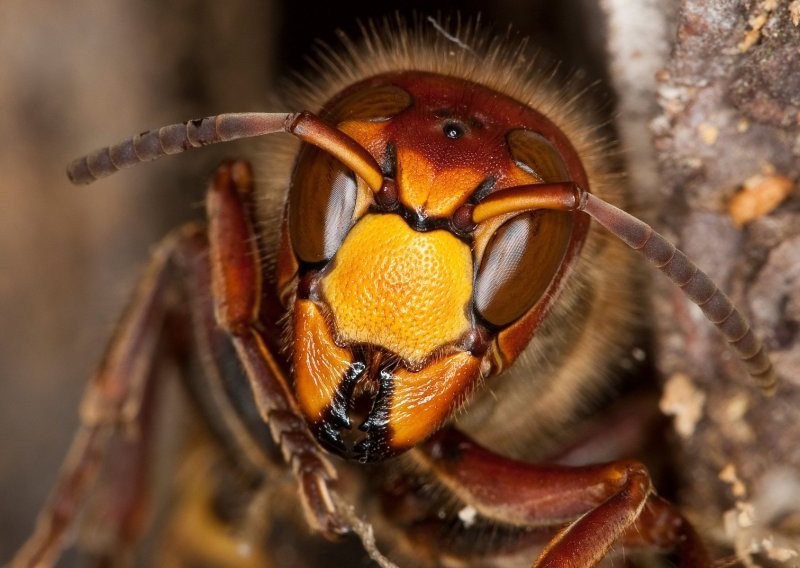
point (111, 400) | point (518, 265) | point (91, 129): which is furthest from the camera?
point (91, 129)

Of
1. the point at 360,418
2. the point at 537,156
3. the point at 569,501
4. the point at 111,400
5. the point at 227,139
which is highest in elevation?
the point at 537,156

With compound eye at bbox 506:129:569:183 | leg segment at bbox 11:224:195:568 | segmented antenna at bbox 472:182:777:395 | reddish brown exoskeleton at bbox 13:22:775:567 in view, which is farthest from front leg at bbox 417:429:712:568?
leg segment at bbox 11:224:195:568

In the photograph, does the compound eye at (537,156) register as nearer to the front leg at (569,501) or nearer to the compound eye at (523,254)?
the compound eye at (523,254)

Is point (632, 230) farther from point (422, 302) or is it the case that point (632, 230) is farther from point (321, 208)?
point (321, 208)

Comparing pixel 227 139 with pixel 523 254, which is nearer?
pixel 523 254

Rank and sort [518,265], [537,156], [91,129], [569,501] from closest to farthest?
[518,265], [537,156], [569,501], [91,129]

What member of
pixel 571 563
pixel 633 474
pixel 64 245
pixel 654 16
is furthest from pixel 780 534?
pixel 64 245

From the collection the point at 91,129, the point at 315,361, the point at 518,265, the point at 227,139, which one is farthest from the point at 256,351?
the point at 91,129
